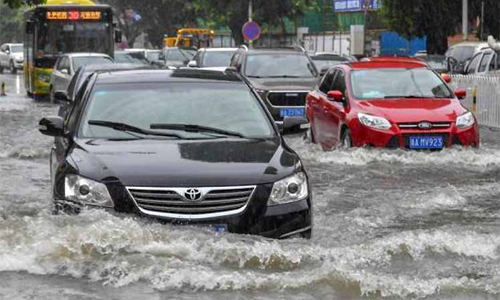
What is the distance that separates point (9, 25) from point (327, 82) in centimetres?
8477

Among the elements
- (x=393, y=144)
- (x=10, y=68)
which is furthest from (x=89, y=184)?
(x=10, y=68)

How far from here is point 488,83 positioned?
22.4 metres

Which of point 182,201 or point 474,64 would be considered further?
point 474,64

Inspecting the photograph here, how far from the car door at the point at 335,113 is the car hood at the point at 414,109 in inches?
17.2

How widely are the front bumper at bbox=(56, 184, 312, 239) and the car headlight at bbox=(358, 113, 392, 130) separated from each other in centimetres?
719

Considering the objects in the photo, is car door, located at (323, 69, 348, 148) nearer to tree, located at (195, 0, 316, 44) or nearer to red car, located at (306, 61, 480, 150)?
red car, located at (306, 61, 480, 150)

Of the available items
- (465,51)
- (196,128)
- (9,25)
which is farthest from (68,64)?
(9,25)

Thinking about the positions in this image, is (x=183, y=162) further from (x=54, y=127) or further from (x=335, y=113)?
(x=335, y=113)

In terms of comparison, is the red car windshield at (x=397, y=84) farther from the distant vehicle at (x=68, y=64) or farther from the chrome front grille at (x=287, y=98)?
the distant vehicle at (x=68, y=64)

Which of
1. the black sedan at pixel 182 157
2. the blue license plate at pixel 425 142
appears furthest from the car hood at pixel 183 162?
the blue license plate at pixel 425 142

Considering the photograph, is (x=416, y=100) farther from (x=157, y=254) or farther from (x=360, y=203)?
(x=157, y=254)

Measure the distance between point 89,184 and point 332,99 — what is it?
8658 mm

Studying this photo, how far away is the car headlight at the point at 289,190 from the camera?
7.59 metres

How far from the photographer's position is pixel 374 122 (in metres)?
14.9
